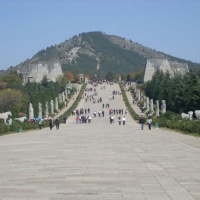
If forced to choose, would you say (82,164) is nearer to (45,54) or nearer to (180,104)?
(180,104)

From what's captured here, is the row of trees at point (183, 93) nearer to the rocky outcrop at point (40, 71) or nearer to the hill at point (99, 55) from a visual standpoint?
the rocky outcrop at point (40, 71)

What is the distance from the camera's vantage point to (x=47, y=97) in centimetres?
5262

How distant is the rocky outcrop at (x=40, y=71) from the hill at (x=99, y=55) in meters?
56.5

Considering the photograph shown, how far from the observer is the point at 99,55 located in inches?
6978

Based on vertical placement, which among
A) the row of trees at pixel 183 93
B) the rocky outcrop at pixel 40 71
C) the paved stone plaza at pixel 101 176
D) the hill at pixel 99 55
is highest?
the hill at pixel 99 55

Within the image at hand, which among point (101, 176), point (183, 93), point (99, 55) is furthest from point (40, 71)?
point (99, 55)

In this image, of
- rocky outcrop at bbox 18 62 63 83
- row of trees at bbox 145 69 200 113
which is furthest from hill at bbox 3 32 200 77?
row of trees at bbox 145 69 200 113

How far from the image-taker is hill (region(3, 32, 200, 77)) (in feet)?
526

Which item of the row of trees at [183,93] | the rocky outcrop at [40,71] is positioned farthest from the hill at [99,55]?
the row of trees at [183,93]

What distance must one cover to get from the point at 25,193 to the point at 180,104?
35.9 meters

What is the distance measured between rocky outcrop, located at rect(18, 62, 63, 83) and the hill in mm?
56458

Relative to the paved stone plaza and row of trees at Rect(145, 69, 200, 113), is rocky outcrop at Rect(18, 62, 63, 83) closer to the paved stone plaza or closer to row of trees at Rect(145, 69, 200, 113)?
row of trees at Rect(145, 69, 200, 113)

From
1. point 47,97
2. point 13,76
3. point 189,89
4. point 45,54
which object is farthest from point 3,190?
point 45,54

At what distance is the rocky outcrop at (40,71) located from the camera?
84.6 m
